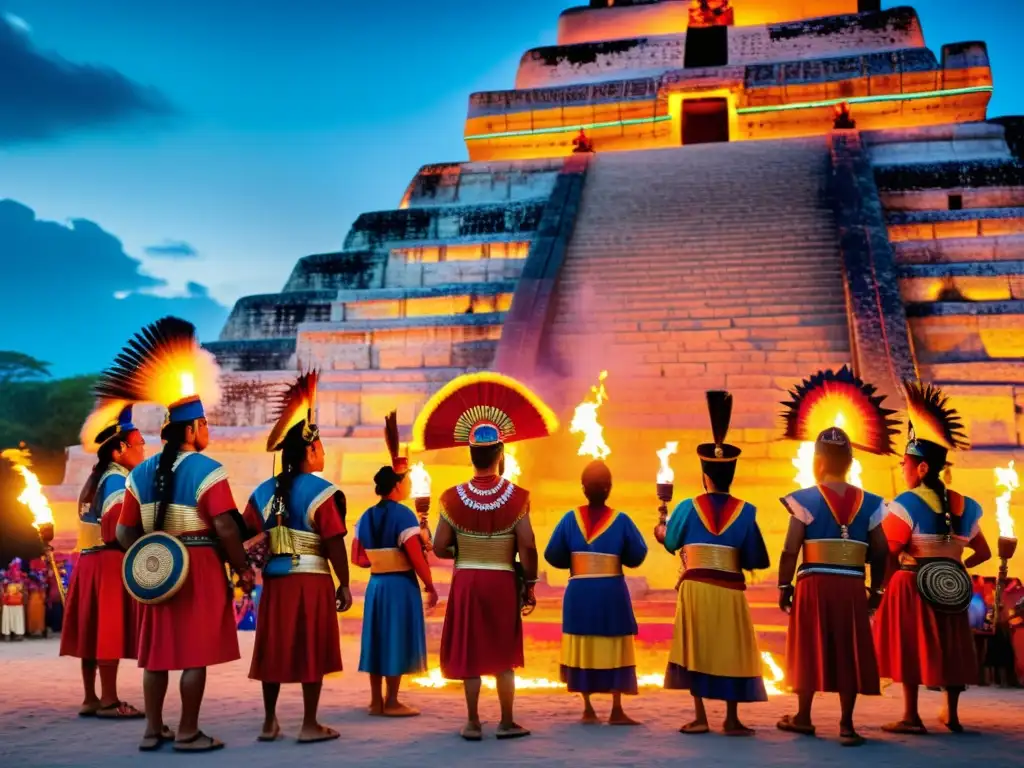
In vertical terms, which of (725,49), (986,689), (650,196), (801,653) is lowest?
(986,689)

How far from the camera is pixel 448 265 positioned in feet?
50.4

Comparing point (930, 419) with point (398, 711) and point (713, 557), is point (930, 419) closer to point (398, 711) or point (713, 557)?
point (713, 557)

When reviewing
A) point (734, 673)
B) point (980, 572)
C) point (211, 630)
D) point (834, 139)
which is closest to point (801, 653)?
point (734, 673)

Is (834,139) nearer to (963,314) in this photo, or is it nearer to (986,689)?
(963,314)

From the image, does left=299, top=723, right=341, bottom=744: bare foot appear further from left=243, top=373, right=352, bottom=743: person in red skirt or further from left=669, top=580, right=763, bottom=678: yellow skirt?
left=669, top=580, right=763, bottom=678: yellow skirt

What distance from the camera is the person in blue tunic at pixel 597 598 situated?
5.72 m

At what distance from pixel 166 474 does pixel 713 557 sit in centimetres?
293

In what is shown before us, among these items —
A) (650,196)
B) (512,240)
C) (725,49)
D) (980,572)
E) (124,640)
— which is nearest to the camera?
(124,640)

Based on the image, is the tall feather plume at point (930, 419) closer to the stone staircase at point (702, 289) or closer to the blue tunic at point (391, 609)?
the blue tunic at point (391, 609)

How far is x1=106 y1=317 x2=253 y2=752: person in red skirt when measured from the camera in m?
5.04

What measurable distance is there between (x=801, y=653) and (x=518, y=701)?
183cm

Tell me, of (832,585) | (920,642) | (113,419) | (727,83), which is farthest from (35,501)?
(727,83)

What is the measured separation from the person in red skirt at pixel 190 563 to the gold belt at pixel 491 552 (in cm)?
120

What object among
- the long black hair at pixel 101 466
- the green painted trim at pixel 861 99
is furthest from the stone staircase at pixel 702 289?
the long black hair at pixel 101 466
